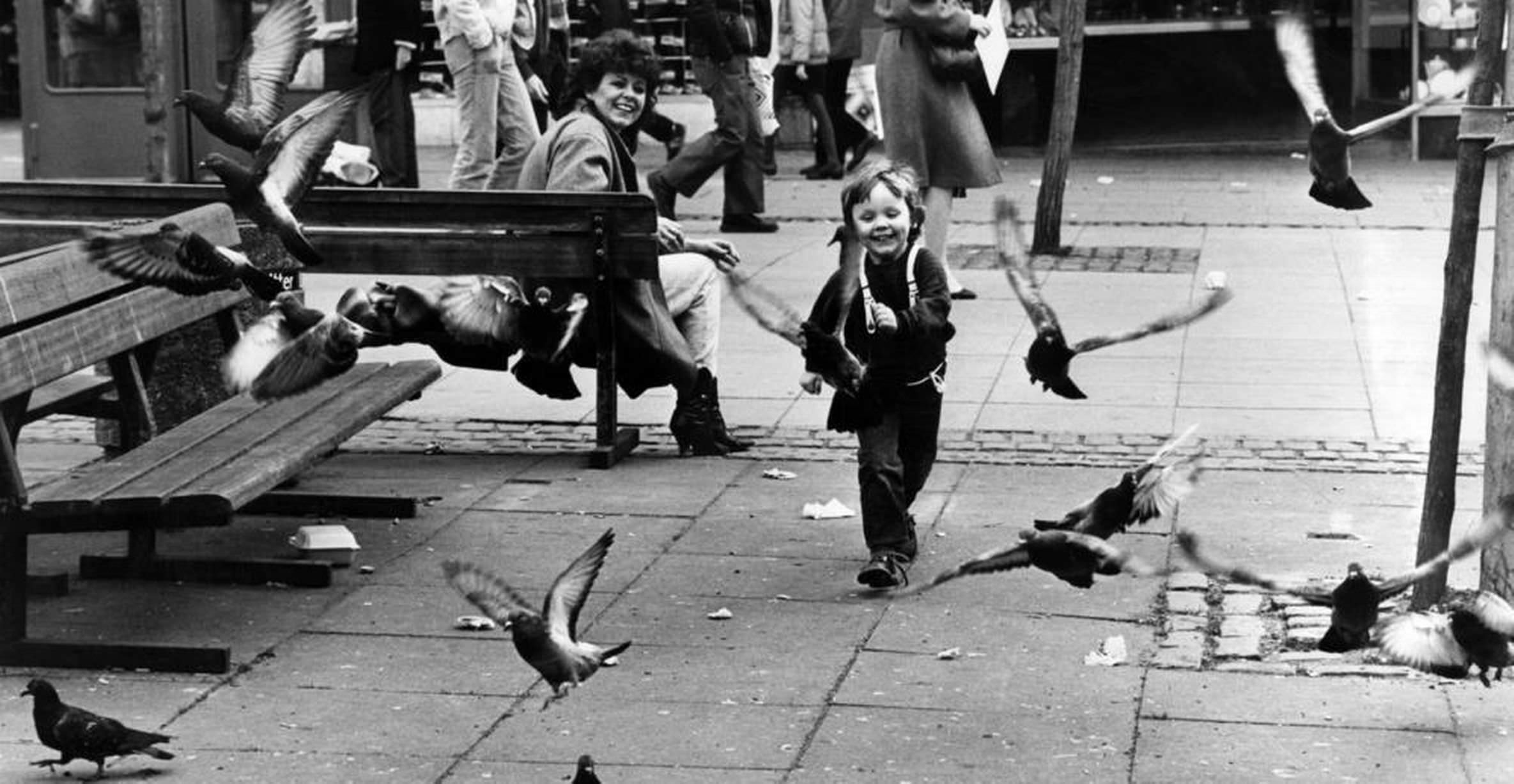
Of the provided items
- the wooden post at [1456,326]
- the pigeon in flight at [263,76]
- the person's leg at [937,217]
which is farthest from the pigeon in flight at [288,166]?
the person's leg at [937,217]

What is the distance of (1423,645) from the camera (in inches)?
204

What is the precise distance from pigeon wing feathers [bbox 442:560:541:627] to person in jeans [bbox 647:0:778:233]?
25.8ft

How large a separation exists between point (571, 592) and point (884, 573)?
140cm

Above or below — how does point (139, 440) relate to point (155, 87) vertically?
below

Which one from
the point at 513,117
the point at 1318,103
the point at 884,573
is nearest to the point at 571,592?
the point at 884,573

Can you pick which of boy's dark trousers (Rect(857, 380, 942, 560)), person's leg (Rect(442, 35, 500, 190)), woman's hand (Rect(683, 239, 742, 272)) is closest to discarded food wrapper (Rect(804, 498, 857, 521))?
boy's dark trousers (Rect(857, 380, 942, 560))

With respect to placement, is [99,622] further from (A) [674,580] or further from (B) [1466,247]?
(B) [1466,247]

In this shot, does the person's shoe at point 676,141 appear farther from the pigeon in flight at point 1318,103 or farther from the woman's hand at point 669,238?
the pigeon in flight at point 1318,103

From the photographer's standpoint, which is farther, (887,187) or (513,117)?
(513,117)

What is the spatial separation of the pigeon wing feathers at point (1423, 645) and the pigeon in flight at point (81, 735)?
268cm

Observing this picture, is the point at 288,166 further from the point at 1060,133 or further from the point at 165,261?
the point at 1060,133

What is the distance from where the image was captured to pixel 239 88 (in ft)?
22.2

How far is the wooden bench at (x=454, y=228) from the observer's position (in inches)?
324

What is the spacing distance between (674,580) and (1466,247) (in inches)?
94.0
